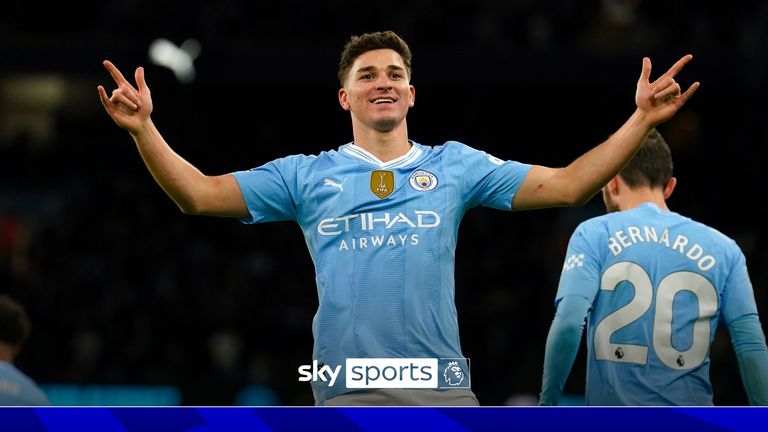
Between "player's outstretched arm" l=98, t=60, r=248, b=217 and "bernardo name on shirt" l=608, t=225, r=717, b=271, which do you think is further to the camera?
"bernardo name on shirt" l=608, t=225, r=717, b=271

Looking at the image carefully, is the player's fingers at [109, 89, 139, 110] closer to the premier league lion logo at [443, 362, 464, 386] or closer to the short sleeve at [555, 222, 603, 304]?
the premier league lion logo at [443, 362, 464, 386]

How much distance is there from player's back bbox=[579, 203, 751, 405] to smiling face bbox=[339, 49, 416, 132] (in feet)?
2.84

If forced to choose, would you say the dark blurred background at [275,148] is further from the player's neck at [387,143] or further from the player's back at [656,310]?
the player's neck at [387,143]

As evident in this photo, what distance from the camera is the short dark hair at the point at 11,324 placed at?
532cm

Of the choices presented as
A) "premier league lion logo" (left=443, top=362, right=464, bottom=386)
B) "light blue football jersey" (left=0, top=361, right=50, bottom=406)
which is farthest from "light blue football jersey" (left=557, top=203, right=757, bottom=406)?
"light blue football jersey" (left=0, top=361, right=50, bottom=406)

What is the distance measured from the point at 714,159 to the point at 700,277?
458 inches

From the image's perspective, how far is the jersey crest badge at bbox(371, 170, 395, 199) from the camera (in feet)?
11.6

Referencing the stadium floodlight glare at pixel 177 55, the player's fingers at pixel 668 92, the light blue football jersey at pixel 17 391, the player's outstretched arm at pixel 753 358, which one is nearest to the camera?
the player's fingers at pixel 668 92

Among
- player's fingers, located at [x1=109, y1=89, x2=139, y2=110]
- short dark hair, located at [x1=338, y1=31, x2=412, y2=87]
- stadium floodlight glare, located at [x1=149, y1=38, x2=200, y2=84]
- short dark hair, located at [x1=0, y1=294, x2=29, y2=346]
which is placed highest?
stadium floodlight glare, located at [x1=149, y1=38, x2=200, y2=84]

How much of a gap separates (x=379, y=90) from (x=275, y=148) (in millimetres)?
13272

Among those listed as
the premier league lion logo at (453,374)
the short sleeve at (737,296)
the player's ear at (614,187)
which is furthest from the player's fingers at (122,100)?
the short sleeve at (737,296)

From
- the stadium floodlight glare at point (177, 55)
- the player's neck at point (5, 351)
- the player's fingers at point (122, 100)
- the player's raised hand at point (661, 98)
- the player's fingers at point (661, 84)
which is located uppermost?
the stadium floodlight glare at point (177, 55)

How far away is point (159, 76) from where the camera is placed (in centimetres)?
1591

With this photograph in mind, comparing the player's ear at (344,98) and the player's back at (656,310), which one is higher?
the player's ear at (344,98)
